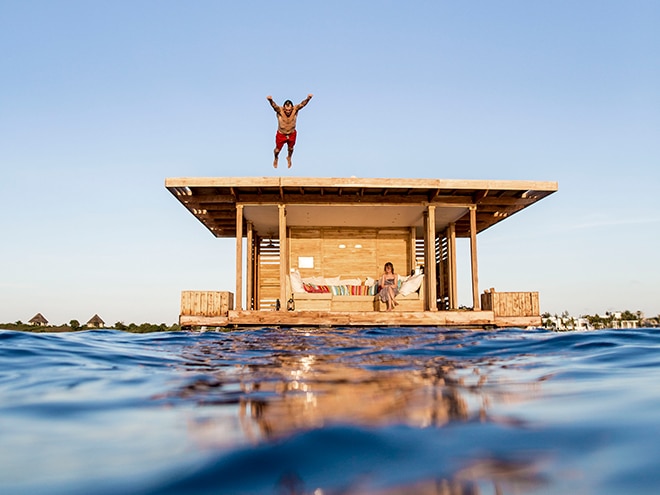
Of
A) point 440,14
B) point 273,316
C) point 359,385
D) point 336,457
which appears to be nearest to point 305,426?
point 336,457

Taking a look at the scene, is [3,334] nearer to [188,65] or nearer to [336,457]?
[336,457]

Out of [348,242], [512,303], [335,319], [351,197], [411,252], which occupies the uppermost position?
[351,197]

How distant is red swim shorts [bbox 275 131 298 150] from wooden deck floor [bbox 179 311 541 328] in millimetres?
4109

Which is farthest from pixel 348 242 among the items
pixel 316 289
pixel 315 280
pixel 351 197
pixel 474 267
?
pixel 474 267

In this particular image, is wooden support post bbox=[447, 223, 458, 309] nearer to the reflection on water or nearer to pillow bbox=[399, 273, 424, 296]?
pillow bbox=[399, 273, 424, 296]

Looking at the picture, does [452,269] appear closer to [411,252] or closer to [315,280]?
[411,252]

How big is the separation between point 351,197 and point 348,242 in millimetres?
3810

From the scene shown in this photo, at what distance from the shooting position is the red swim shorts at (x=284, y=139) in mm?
11688

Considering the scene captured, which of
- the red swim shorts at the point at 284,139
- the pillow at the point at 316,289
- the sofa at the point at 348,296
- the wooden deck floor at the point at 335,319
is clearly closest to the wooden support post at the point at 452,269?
the sofa at the point at 348,296

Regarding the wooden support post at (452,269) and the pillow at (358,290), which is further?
the wooden support post at (452,269)

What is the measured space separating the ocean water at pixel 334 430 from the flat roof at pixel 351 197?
27.2 feet

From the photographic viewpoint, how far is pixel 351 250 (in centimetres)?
1595

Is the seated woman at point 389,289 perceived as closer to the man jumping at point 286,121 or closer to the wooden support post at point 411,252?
the wooden support post at point 411,252

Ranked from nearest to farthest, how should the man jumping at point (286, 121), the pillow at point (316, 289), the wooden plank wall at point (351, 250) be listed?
the man jumping at point (286, 121)
the pillow at point (316, 289)
the wooden plank wall at point (351, 250)
